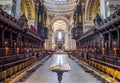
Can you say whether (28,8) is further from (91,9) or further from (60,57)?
(60,57)

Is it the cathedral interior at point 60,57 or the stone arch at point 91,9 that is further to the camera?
the stone arch at point 91,9

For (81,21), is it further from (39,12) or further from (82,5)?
(39,12)

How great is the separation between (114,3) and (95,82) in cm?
1149

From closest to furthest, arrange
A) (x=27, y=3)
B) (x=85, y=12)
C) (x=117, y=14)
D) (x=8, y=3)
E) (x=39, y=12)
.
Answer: (x=117, y=14) < (x=8, y=3) < (x=27, y=3) < (x=85, y=12) < (x=39, y=12)

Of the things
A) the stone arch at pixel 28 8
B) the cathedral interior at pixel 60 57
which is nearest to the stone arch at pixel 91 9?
the cathedral interior at pixel 60 57

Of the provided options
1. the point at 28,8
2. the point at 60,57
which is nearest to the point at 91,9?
the point at 28,8

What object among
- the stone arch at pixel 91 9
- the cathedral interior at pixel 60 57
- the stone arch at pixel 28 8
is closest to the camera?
the cathedral interior at pixel 60 57

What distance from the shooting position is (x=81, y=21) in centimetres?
3481

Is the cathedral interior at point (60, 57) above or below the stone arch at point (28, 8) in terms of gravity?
below

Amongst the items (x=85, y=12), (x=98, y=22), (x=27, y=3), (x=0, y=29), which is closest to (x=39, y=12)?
(x=27, y=3)

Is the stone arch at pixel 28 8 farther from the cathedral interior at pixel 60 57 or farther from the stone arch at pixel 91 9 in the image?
the stone arch at pixel 91 9

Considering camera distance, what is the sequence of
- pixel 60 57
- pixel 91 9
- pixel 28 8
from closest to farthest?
1. pixel 60 57
2. pixel 28 8
3. pixel 91 9

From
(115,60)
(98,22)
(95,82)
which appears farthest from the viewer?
(98,22)

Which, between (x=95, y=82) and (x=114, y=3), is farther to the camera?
(x=114, y=3)
